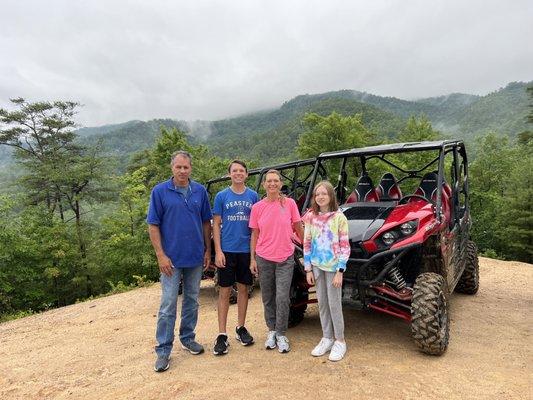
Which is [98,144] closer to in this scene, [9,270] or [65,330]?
[9,270]

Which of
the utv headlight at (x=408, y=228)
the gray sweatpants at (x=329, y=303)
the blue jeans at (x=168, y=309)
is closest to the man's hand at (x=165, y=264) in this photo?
the blue jeans at (x=168, y=309)

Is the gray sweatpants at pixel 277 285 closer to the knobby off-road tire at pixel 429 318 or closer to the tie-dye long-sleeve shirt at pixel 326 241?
the tie-dye long-sleeve shirt at pixel 326 241

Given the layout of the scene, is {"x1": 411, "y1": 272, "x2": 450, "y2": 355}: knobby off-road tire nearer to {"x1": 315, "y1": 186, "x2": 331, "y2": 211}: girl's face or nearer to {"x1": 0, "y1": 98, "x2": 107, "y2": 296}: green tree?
{"x1": 315, "y1": 186, "x2": 331, "y2": 211}: girl's face

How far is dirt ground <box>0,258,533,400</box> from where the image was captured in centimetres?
347

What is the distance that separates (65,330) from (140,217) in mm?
14499

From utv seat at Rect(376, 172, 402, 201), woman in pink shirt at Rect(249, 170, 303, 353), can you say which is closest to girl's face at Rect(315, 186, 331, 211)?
woman in pink shirt at Rect(249, 170, 303, 353)

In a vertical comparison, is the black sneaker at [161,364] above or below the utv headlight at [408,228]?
below

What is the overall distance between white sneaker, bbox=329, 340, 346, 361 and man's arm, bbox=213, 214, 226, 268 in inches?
54.8

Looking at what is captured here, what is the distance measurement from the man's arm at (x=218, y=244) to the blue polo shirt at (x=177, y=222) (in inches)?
6.4

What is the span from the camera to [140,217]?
68.9 feet

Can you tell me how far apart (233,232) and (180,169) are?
852 millimetres

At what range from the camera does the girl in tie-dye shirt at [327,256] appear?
3979 mm

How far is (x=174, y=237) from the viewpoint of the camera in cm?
400

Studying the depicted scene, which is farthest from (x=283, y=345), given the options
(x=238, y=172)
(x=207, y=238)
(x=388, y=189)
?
(x=388, y=189)
